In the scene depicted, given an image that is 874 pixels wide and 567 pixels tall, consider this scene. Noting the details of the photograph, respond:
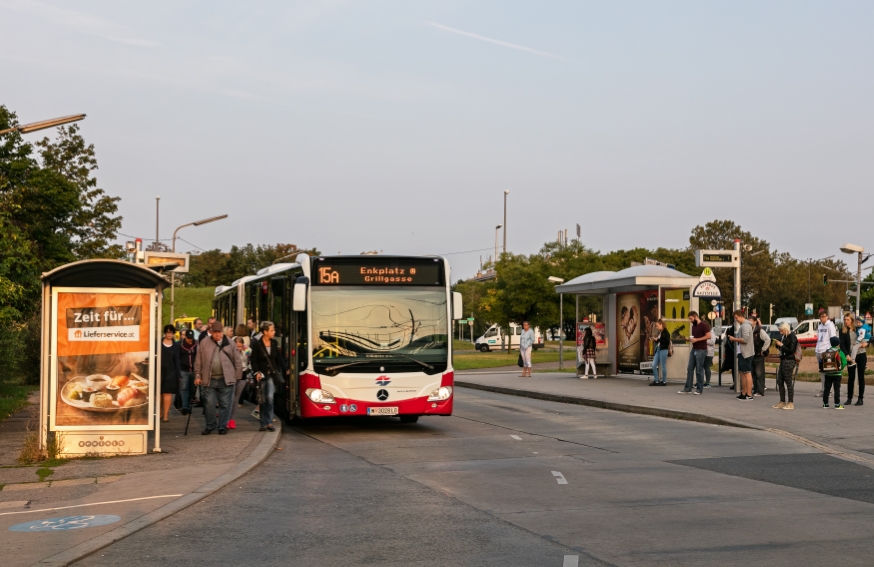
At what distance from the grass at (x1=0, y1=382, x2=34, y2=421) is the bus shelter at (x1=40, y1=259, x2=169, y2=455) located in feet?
20.6

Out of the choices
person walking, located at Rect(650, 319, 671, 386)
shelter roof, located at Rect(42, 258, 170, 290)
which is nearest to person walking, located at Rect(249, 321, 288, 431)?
shelter roof, located at Rect(42, 258, 170, 290)

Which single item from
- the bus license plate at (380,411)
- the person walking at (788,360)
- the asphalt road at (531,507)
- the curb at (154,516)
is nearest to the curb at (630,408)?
the asphalt road at (531,507)

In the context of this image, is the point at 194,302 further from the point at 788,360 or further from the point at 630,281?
the point at 788,360

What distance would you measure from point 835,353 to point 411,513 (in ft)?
40.8

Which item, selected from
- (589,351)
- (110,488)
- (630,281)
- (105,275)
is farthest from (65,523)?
(589,351)

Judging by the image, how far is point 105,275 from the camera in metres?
13.8

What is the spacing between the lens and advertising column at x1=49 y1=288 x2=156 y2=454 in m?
Result: 13.5

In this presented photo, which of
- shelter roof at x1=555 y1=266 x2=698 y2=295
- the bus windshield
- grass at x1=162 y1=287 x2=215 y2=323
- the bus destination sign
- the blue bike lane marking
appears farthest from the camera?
grass at x1=162 y1=287 x2=215 y2=323

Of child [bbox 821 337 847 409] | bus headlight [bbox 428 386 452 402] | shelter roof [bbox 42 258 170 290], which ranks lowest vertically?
bus headlight [bbox 428 386 452 402]

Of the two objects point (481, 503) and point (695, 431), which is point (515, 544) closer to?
point (481, 503)

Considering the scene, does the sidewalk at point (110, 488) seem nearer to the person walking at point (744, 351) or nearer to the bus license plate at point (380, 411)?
the bus license plate at point (380, 411)

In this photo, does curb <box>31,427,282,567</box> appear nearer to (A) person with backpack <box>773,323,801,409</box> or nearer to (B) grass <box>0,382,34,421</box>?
(B) grass <box>0,382,34,421</box>

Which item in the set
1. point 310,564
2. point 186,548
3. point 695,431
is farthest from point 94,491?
point 695,431

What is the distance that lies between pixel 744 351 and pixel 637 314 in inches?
319
